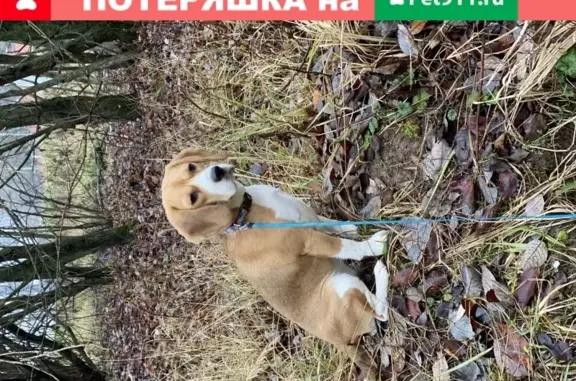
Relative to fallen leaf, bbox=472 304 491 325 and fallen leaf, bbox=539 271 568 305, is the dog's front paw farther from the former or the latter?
fallen leaf, bbox=539 271 568 305

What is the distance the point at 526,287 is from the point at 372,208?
4.61 feet

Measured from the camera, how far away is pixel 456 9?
2.27 meters

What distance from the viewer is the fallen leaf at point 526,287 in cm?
314

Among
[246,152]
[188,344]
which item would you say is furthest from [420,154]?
[188,344]

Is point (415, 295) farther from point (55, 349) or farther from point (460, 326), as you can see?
point (55, 349)

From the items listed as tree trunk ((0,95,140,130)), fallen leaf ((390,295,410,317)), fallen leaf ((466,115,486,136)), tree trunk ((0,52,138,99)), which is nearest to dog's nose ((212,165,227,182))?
fallen leaf ((390,295,410,317))

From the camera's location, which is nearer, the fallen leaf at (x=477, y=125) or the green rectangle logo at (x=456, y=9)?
the green rectangle logo at (x=456, y=9)

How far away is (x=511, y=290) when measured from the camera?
3.24m

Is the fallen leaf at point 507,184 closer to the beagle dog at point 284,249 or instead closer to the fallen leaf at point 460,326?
the fallen leaf at point 460,326

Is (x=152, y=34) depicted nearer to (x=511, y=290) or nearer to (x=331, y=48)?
(x=331, y=48)

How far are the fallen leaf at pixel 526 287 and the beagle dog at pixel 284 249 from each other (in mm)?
1018

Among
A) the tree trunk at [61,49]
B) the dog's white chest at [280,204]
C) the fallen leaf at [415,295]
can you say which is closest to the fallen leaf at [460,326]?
the fallen leaf at [415,295]

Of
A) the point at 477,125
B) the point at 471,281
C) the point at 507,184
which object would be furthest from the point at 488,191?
the point at 471,281

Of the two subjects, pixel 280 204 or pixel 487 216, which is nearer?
pixel 487 216
